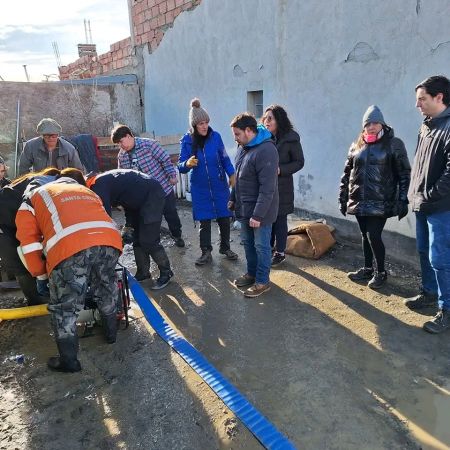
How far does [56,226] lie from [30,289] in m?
1.34

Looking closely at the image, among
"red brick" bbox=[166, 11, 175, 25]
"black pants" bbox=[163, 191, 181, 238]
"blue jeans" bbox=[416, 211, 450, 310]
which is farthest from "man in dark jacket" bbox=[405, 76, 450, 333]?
"red brick" bbox=[166, 11, 175, 25]

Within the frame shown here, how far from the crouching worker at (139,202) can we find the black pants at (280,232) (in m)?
1.22

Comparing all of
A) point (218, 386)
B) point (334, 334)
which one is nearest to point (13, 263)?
point (218, 386)

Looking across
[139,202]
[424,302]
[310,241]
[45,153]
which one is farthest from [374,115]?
[45,153]

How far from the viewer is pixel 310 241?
14.6ft

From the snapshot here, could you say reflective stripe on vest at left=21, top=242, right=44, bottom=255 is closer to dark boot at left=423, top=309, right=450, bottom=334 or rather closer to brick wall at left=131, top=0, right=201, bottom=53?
dark boot at left=423, top=309, right=450, bottom=334

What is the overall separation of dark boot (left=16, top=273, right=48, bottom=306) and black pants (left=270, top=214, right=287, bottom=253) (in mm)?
2372

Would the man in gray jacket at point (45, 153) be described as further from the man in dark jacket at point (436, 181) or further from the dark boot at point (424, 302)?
the dark boot at point (424, 302)

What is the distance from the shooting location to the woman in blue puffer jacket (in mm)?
4086

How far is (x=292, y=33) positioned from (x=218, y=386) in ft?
14.6

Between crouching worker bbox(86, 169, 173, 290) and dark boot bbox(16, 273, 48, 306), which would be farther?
dark boot bbox(16, 273, 48, 306)

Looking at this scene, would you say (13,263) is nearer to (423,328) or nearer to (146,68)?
(423,328)

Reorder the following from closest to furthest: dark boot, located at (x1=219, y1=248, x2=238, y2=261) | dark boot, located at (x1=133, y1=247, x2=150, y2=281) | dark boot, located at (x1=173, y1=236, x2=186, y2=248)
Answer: dark boot, located at (x1=133, y1=247, x2=150, y2=281) < dark boot, located at (x1=219, y1=248, x2=238, y2=261) < dark boot, located at (x1=173, y1=236, x2=186, y2=248)

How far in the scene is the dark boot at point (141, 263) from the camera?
3.97 meters
